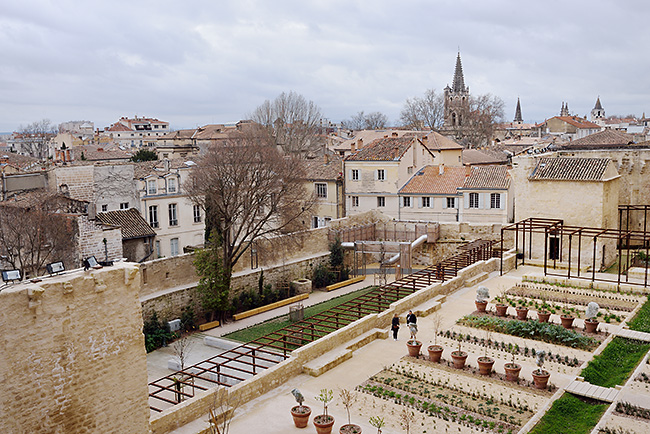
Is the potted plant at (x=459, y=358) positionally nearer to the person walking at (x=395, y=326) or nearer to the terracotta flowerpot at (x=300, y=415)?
the person walking at (x=395, y=326)

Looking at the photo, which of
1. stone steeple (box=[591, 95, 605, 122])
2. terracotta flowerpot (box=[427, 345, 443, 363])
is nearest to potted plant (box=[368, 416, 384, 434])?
terracotta flowerpot (box=[427, 345, 443, 363])

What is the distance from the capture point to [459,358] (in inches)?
585

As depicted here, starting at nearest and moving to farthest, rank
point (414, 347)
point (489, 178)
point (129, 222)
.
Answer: point (414, 347) → point (129, 222) → point (489, 178)

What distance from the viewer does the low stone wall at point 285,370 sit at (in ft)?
38.5

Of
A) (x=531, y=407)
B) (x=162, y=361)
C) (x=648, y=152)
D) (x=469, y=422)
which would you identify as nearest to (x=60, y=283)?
(x=469, y=422)

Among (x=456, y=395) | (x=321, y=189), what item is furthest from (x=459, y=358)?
(x=321, y=189)

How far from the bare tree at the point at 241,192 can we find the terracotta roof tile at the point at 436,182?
9695mm

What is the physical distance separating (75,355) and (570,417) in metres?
9.74

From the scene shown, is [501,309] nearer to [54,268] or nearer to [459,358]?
[459,358]

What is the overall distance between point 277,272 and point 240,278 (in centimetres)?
242

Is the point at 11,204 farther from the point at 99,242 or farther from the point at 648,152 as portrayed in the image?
the point at 648,152

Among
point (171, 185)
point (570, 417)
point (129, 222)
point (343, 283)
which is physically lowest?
point (343, 283)

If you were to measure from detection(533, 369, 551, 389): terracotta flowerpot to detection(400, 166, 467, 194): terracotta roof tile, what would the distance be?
22864mm

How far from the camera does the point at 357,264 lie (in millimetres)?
34125
